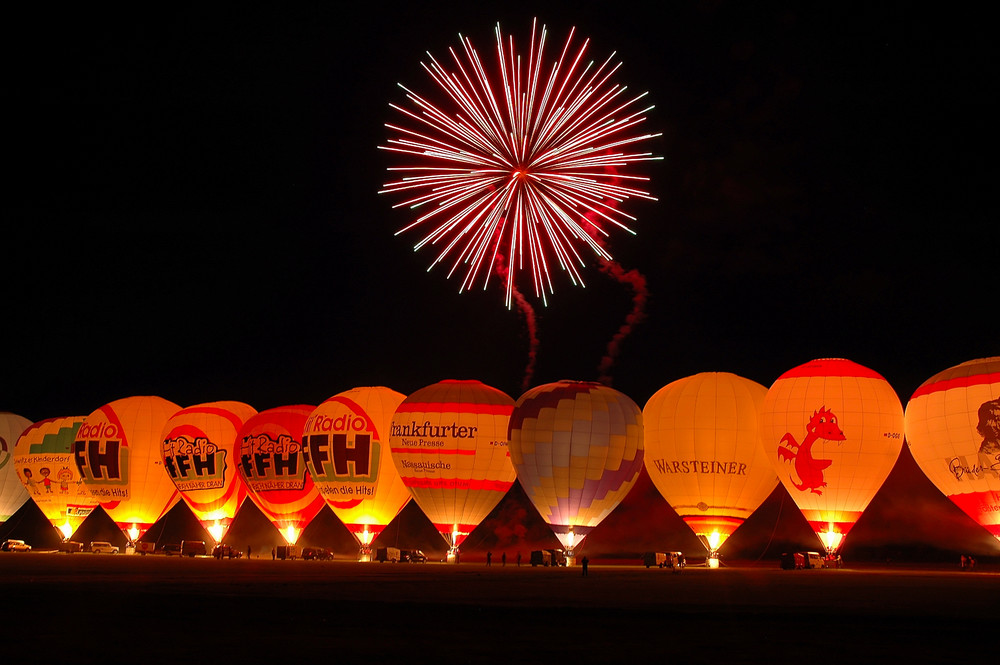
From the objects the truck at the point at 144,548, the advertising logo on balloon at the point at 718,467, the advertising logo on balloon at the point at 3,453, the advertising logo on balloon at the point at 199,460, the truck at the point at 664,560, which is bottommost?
the truck at the point at 664,560

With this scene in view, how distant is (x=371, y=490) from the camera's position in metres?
37.9

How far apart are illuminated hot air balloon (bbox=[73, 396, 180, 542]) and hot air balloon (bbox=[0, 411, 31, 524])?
304 inches

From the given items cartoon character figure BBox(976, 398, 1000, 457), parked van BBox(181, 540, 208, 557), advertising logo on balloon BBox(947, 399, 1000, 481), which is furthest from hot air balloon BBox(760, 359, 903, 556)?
parked van BBox(181, 540, 208, 557)

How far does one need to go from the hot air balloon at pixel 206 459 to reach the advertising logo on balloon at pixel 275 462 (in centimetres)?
167

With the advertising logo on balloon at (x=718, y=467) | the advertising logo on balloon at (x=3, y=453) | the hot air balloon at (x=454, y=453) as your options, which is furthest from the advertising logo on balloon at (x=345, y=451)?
the advertising logo on balloon at (x=3, y=453)

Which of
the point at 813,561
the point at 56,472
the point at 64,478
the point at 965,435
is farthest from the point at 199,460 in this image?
the point at 965,435

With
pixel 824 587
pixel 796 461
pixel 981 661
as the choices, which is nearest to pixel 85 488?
pixel 796 461

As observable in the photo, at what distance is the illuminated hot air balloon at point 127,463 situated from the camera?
4428 centimetres

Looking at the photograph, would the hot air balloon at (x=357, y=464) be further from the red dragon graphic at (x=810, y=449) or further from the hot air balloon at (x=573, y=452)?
the red dragon graphic at (x=810, y=449)

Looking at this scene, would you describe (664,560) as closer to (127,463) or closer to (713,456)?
(713,456)

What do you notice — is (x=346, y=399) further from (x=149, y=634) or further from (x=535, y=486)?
(x=149, y=634)

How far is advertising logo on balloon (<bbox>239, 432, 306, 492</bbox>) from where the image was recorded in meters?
40.2

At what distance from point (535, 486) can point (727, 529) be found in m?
5.90

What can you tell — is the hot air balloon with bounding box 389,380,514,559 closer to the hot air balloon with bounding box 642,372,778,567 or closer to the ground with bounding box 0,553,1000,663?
the hot air balloon with bounding box 642,372,778,567
